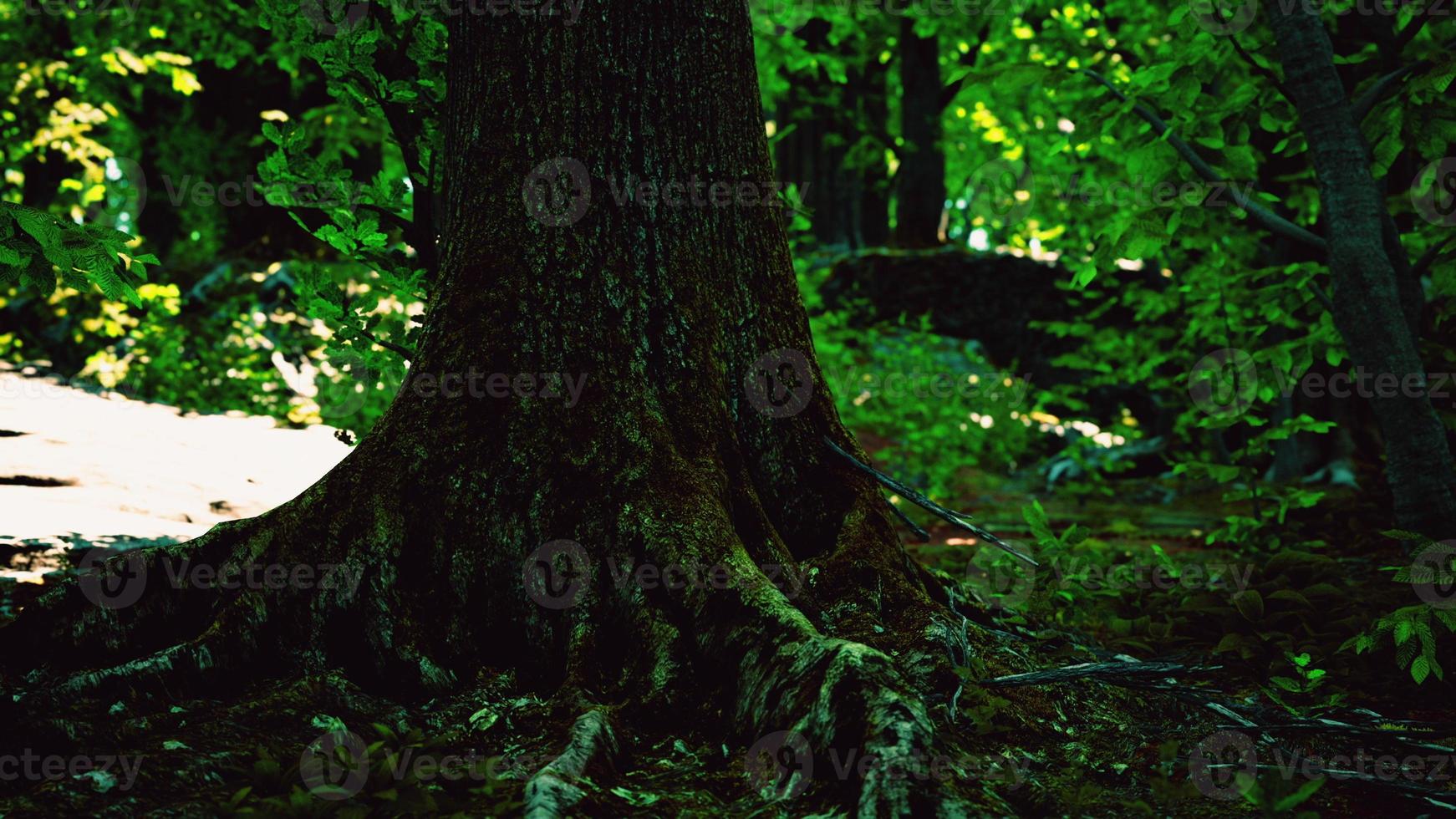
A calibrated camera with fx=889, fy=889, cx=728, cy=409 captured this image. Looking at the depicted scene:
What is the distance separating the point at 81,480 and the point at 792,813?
508 cm

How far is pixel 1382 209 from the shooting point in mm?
4781

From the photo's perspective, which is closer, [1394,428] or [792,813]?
[792,813]

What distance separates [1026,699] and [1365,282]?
3170 millimetres

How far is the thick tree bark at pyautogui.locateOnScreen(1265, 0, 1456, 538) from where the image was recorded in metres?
4.54

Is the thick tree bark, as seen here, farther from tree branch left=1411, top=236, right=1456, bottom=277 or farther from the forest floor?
the forest floor

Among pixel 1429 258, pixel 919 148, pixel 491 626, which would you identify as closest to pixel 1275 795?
pixel 491 626

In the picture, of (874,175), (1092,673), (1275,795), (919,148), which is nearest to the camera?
(1275,795)

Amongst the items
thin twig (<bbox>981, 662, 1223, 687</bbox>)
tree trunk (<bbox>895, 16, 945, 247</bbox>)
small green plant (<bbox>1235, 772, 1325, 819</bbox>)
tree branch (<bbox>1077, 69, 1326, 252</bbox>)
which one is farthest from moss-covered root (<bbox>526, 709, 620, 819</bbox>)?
tree trunk (<bbox>895, 16, 945, 247</bbox>)

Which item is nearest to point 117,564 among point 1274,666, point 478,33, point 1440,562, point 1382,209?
point 478,33

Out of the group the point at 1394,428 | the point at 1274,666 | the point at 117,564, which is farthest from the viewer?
the point at 1394,428

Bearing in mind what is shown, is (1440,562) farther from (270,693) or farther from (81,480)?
(81,480)

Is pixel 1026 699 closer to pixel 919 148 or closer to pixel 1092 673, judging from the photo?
pixel 1092 673

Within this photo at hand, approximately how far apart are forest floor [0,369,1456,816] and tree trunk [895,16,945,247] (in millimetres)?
12638

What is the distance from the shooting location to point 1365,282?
15.1 ft
